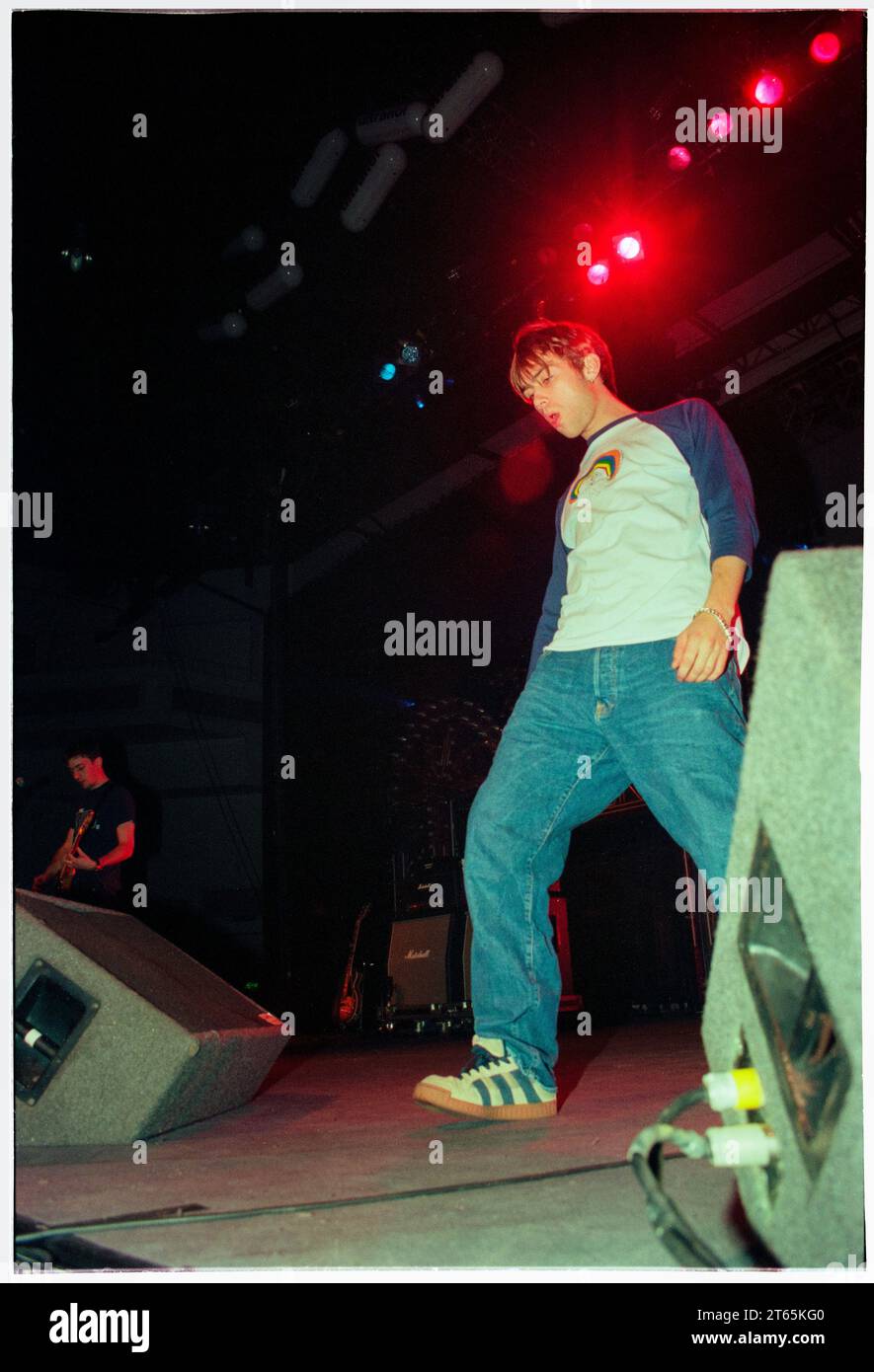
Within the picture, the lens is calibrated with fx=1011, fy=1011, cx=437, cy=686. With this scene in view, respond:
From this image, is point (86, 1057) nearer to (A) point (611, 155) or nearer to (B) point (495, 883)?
(B) point (495, 883)

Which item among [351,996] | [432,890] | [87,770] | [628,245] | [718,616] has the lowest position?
[351,996]

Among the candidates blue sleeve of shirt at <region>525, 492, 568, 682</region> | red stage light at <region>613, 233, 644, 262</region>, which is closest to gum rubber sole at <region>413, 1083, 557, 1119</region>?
blue sleeve of shirt at <region>525, 492, 568, 682</region>

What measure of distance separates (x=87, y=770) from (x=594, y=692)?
3562 mm

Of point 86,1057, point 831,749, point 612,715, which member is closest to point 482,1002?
point 612,715

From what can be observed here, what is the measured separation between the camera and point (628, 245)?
505 cm

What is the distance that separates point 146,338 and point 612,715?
482cm

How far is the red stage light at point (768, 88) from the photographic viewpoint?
4.02m

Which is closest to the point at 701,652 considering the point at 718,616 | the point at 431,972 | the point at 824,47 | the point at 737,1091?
the point at 718,616

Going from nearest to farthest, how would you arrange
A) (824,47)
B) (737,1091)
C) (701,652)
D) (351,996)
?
(737,1091), (701,652), (824,47), (351,996)

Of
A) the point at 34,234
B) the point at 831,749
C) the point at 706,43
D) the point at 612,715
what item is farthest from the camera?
the point at 34,234

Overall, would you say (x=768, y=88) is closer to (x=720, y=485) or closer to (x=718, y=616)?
(x=720, y=485)

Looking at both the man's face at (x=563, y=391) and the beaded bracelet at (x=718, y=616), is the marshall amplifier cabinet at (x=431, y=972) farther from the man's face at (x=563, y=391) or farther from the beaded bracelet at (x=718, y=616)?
the beaded bracelet at (x=718, y=616)

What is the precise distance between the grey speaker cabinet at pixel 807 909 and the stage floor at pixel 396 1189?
0.60 feet

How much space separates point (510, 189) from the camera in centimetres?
511
